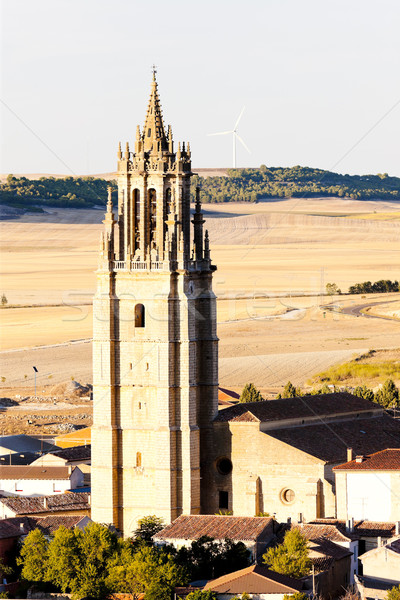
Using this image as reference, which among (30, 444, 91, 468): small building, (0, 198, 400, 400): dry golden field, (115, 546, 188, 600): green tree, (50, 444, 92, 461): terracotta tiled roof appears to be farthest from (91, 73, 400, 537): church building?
(0, 198, 400, 400): dry golden field

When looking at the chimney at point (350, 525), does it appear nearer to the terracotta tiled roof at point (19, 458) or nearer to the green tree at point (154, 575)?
the green tree at point (154, 575)

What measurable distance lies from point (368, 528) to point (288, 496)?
16.0 ft

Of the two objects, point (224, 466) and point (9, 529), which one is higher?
point (224, 466)

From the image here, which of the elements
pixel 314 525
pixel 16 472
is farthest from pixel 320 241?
pixel 314 525

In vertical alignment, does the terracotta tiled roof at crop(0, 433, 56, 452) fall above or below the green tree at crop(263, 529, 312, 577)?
below

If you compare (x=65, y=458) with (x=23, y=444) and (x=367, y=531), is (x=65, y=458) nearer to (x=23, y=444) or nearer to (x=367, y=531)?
(x=23, y=444)

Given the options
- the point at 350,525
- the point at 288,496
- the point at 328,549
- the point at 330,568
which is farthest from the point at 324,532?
the point at 288,496

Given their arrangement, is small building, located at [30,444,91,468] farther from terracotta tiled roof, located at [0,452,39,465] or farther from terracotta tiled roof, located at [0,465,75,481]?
terracotta tiled roof, located at [0,465,75,481]

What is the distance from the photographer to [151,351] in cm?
6419

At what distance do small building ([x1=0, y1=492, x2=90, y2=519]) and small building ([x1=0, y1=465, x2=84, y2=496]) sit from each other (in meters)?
3.27

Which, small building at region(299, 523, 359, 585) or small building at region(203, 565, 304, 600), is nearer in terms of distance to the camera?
small building at region(203, 565, 304, 600)

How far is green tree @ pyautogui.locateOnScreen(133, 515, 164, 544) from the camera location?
61.1m

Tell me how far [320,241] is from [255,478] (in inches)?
5294

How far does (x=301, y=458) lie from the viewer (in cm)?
6338
